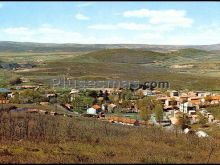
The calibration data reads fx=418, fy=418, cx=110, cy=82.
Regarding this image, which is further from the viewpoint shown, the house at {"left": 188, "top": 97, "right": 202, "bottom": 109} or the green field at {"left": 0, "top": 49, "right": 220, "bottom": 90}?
the green field at {"left": 0, "top": 49, "right": 220, "bottom": 90}

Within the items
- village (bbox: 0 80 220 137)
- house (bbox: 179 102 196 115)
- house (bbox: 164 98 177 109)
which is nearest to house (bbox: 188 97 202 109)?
village (bbox: 0 80 220 137)

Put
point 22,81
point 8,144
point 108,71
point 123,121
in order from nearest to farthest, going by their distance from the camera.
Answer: point 8,144, point 123,121, point 22,81, point 108,71

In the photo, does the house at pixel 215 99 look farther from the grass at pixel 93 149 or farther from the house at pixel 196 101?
the grass at pixel 93 149

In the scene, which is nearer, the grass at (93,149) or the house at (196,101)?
the grass at (93,149)

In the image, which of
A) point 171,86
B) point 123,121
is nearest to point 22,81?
point 171,86

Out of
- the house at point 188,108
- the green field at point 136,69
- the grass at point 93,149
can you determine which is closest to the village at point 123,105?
the house at point 188,108

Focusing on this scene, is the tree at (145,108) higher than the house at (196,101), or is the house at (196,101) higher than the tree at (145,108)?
the tree at (145,108)

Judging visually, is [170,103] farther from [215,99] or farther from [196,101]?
[215,99]

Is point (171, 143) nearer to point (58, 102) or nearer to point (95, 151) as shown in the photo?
point (95, 151)

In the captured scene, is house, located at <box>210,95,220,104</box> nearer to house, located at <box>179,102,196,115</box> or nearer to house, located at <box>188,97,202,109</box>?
house, located at <box>188,97,202,109</box>

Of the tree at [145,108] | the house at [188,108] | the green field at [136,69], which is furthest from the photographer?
the green field at [136,69]

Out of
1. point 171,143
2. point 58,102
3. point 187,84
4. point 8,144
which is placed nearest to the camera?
point 8,144
